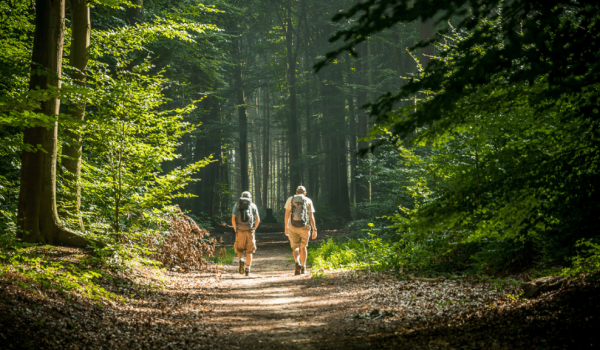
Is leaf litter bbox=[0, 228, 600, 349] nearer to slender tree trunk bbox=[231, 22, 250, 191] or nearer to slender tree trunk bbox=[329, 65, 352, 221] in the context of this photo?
slender tree trunk bbox=[329, 65, 352, 221]

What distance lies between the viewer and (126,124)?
8133 mm

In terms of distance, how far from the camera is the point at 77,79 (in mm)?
8148

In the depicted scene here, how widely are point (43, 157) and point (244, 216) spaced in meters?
4.95

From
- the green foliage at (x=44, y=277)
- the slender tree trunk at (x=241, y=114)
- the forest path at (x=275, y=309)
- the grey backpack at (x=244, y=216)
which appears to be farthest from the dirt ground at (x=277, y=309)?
the slender tree trunk at (x=241, y=114)

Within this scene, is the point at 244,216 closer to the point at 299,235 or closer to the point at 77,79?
the point at 299,235

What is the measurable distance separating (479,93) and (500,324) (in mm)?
2465

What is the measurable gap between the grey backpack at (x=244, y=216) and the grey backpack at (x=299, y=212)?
49.3 inches

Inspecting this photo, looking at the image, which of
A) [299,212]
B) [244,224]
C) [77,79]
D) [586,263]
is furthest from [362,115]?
[586,263]

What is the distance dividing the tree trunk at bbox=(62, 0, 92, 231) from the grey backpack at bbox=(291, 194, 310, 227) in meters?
4.84

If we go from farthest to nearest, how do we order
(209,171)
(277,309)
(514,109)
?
(209,171) → (277,309) → (514,109)

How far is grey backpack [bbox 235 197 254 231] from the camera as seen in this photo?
35.3 feet

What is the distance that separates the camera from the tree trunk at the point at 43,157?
706 cm

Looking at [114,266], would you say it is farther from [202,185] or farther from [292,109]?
[292,109]

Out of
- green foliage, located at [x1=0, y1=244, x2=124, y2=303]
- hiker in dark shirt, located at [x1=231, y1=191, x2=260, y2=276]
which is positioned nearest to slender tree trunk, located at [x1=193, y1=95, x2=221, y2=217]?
hiker in dark shirt, located at [x1=231, y1=191, x2=260, y2=276]
